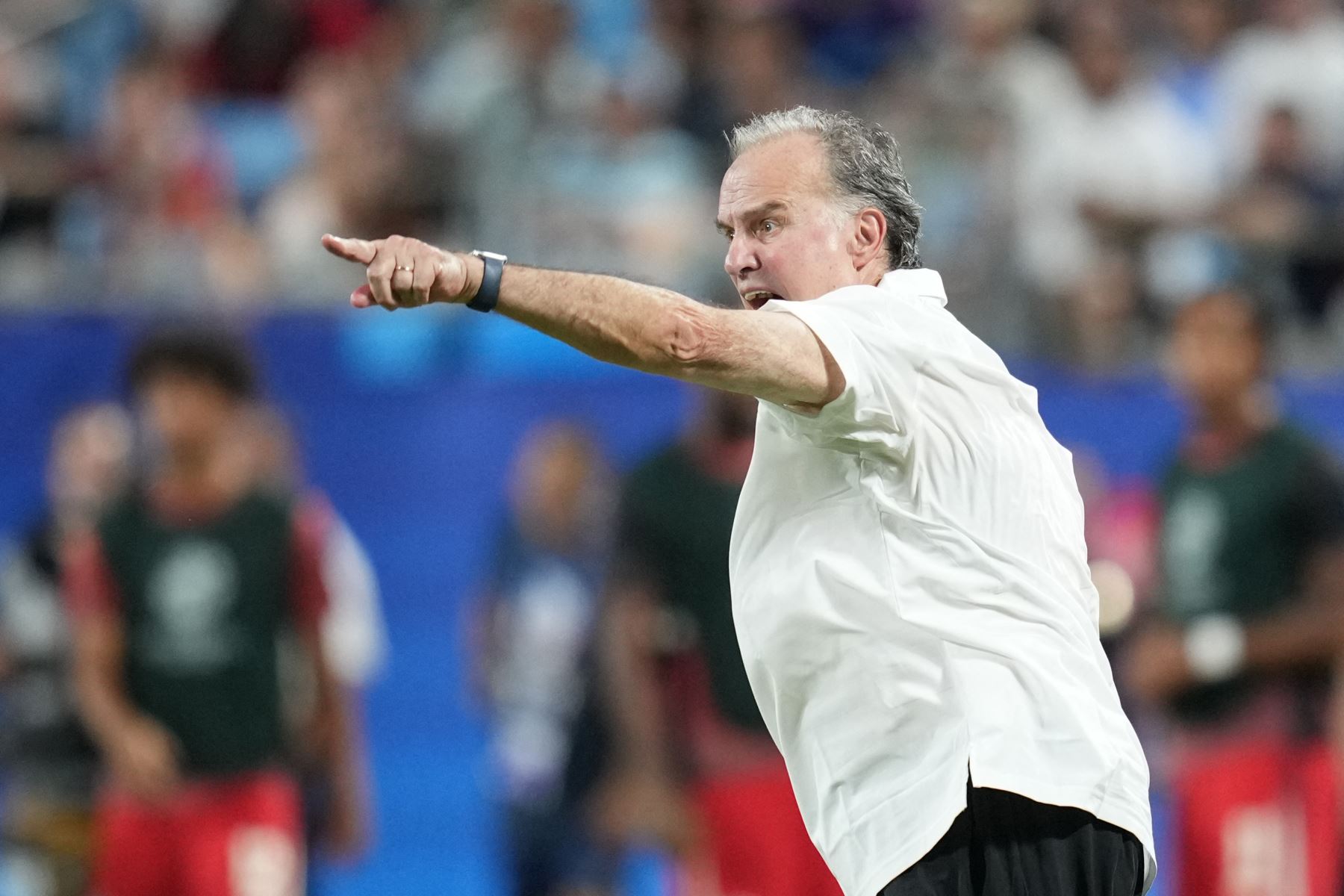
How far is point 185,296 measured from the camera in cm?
938

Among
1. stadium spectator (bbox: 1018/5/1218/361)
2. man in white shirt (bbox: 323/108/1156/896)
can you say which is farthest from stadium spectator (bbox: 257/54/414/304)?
man in white shirt (bbox: 323/108/1156/896)

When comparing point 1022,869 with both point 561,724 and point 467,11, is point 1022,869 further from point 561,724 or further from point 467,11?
point 467,11

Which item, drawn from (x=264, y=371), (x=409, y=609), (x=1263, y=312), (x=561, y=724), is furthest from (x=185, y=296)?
(x=1263, y=312)

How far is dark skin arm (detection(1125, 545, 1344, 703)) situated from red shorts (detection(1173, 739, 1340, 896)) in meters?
0.35

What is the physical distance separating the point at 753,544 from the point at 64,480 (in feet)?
19.5

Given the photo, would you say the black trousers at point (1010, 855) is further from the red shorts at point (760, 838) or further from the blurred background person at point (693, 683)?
the blurred background person at point (693, 683)

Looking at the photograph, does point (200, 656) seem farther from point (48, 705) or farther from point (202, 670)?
point (48, 705)

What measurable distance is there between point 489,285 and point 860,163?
94 cm

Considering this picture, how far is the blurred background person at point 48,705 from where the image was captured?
867 centimetres

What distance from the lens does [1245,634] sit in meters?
7.86

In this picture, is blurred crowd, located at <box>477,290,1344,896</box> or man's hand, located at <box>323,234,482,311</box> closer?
man's hand, located at <box>323,234,482,311</box>

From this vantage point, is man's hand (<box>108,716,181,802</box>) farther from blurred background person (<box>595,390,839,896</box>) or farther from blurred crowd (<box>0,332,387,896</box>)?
blurred background person (<box>595,390,839,896</box>)

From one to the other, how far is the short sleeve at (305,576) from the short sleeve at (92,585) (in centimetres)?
69

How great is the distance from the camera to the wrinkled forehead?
150 inches
